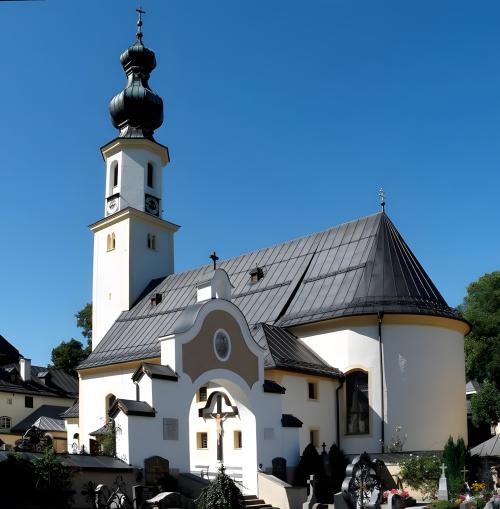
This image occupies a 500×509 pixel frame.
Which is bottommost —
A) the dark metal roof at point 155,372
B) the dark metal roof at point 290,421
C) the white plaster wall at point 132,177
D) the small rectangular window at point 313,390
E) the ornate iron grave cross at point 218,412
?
the dark metal roof at point 290,421

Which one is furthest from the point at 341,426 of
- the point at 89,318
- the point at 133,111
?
the point at 89,318

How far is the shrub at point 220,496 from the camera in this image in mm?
15273

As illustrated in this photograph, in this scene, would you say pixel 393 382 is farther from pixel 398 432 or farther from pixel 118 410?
pixel 118 410

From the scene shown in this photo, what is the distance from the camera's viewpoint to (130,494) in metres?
16.3

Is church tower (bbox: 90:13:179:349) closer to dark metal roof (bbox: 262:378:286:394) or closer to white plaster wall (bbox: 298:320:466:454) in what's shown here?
white plaster wall (bbox: 298:320:466:454)

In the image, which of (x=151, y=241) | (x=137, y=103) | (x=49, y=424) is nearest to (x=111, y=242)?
(x=151, y=241)

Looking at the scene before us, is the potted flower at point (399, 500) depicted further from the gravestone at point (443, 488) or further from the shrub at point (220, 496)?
the shrub at point (220, 496)

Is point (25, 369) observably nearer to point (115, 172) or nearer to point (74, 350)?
point (74, 350)

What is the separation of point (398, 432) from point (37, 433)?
12.0 metres

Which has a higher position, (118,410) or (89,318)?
(89,318)

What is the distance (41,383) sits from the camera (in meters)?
49.6

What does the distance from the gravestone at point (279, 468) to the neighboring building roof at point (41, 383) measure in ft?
101

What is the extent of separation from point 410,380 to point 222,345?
25.6 feet

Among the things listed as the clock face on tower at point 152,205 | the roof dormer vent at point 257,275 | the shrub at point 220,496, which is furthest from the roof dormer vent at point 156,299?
the shrub at point 220,496
